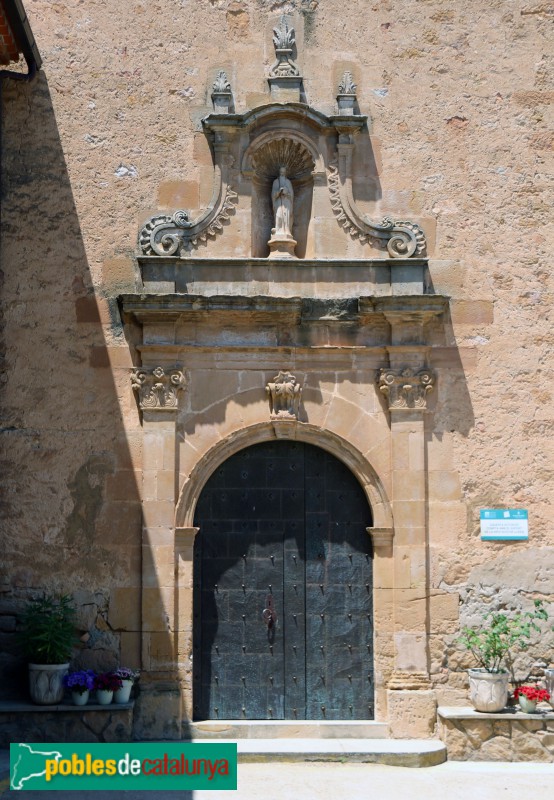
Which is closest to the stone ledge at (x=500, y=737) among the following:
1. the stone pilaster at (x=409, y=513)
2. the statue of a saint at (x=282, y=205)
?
the stone pilaster at (x=409, y=513)

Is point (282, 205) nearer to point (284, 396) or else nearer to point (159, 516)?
point (284, 396)

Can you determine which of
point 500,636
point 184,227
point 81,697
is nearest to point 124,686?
point 81,697

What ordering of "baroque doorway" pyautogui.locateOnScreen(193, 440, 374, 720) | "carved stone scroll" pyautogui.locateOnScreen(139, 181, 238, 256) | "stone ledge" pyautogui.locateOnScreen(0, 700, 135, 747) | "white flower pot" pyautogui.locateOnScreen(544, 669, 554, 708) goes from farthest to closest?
"carved stone scroll" pyautogui.locateOnScreen(139, 181, 238, 256) → "baroque doorway" pyautogui.locateOnScreen(193, 440, 374, 720) → "white flower pot" pyautogui.locateOnScreen(544, 669, 554, 708) → "stone ledge" pyautogui.locateOnScreen(0, 700, 135, 747)

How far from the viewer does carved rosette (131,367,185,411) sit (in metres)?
9.67

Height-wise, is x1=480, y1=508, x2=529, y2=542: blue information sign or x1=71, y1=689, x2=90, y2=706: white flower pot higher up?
x1=480, y1=508, x2=529, y2=542: blue information sign

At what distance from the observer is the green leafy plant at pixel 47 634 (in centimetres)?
905

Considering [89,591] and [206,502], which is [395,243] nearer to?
[206,502]

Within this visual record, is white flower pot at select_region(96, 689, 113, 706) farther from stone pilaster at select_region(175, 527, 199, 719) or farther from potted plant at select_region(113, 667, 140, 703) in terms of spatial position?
stone pilaster at select_region(175, 527, 199, 719)

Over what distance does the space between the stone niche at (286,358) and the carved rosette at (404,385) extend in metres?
0.01

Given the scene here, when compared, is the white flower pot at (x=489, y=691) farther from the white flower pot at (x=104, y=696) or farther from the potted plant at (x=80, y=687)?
the potted plant at (x=80, y=687)

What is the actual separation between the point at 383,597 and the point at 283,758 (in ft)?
5.19

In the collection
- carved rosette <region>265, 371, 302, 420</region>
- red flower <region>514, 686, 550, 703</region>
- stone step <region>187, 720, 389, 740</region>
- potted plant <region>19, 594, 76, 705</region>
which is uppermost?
carved rosette <region>265, 371, 302, 420</region>

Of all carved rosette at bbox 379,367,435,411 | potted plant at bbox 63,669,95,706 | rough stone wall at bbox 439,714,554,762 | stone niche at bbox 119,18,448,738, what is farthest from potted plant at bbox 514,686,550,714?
potted plant at bbox 63,669,95,706

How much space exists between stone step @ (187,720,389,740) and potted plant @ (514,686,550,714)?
1.14 metres
